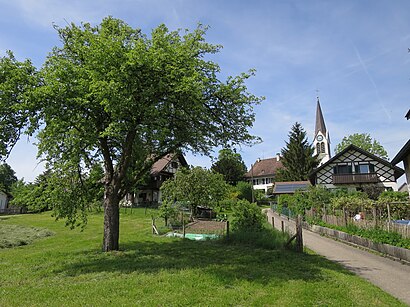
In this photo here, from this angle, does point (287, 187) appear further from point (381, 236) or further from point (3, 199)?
point (3, 199)

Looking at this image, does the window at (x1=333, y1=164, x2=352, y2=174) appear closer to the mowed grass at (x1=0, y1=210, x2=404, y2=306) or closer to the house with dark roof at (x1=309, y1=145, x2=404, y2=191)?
the house with dark roof at (x1=309, y1=145, x2=404, y2=191)

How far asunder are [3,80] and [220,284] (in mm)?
10112

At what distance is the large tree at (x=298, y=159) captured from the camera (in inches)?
2291

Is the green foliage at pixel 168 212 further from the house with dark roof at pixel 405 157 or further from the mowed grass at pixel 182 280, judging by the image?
the house with dark roof at pixel 405 157

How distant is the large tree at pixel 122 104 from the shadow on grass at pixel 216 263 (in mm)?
1799

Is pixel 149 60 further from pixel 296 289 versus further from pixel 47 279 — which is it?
pixel 296 289

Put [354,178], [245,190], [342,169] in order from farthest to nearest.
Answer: [245,190]
[342,169]
[354,178]

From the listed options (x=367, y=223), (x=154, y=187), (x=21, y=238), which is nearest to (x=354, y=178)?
(x=367, y=223)

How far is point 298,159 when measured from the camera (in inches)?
2313

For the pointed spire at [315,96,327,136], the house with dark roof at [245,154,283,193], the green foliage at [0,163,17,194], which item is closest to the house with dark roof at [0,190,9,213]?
the green foliage at [0,163,17,194]

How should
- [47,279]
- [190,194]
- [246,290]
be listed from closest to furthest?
[246,290] → [47,279] → [190,194]

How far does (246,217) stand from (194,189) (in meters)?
13.3

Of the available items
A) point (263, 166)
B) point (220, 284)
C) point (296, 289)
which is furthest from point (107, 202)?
point (263, 166)

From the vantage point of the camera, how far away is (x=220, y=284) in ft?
25.8
